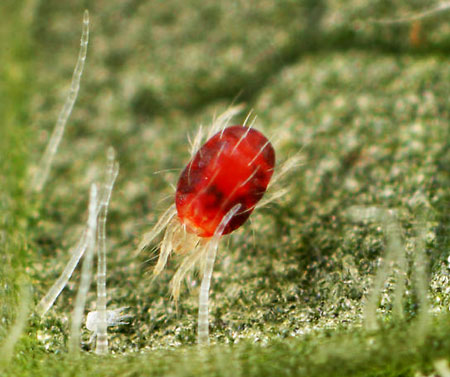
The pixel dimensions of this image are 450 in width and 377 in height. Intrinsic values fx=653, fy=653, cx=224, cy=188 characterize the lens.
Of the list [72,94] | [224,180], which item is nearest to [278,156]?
[224,180]

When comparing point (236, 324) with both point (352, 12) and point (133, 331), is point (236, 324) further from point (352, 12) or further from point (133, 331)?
point (352, 12)

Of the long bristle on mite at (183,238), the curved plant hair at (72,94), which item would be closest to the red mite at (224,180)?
the long bristle on mite at (183,238)

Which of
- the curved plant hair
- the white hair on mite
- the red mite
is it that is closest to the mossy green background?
the white hair on mite

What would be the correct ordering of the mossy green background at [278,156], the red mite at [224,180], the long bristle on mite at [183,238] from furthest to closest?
the long bristle on mite at [183,238], the red mite at [224,180], the mossy green background at [278,156]

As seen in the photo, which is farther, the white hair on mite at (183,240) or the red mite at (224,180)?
the white hair on mite at (183,240)

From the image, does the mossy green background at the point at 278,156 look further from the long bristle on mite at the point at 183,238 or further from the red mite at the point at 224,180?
the red mite at the point at 224,180
